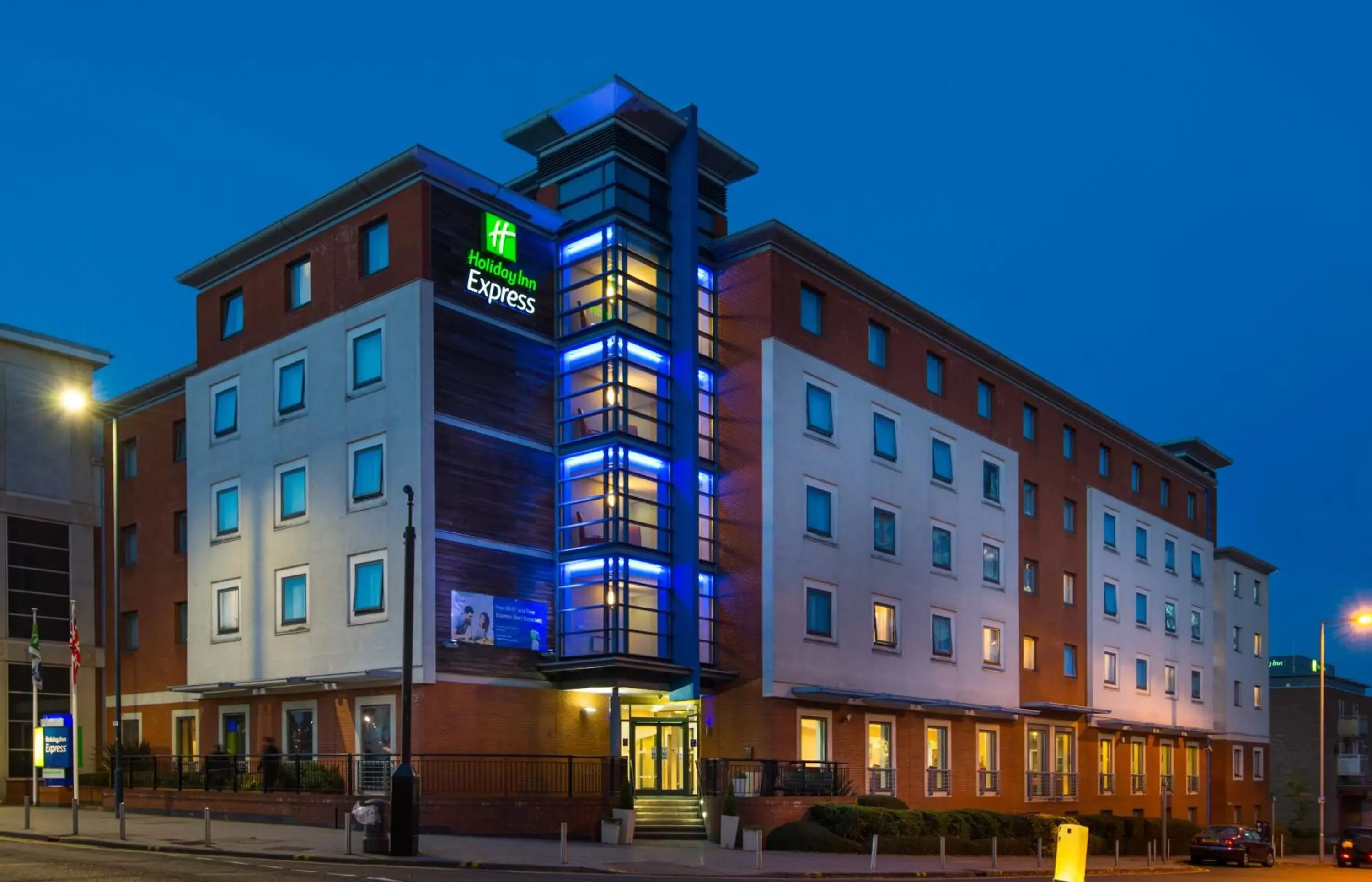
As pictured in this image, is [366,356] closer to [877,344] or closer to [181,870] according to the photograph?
[877,344]

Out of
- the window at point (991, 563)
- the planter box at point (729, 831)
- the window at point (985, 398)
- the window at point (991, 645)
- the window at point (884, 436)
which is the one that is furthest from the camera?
the window at point (985, 398)

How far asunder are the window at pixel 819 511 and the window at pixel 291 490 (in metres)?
14.9

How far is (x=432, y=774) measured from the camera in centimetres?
3419

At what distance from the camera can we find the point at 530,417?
39.1m

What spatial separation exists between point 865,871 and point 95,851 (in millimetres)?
15828

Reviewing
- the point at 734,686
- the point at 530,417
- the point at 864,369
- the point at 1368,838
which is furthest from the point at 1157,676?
the point at 530,417

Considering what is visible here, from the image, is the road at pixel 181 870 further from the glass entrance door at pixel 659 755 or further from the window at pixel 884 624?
the window at pixel 884 624

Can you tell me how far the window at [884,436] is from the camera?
45.0m

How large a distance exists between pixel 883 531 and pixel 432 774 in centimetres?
1773

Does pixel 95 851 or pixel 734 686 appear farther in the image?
pixel 734 686

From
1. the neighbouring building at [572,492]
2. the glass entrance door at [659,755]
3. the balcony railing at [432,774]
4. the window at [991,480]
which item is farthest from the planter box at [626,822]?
the window at [991,480]

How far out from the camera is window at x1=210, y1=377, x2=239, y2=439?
4219 cm

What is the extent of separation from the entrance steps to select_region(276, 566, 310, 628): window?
10971 mm

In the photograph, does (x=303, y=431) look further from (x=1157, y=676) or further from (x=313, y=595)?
(x=1157, y=676)
